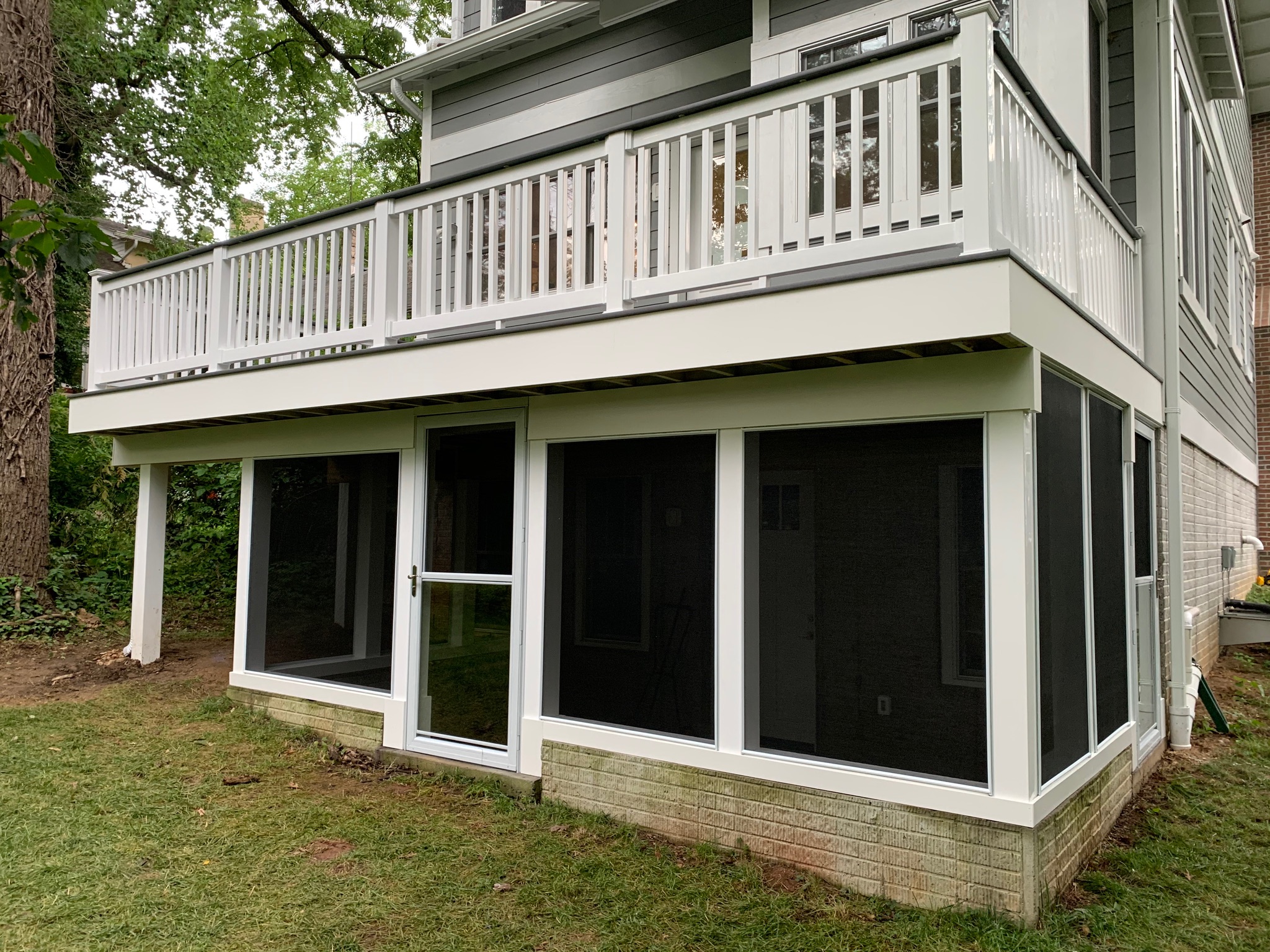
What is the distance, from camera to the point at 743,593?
4.32 meters

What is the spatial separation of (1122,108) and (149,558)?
823 cm

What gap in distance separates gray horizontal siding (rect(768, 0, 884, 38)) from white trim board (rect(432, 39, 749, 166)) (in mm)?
462

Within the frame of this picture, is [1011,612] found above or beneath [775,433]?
beneath

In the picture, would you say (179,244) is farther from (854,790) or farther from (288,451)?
(854,790)

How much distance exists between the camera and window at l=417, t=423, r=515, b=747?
5348 mm

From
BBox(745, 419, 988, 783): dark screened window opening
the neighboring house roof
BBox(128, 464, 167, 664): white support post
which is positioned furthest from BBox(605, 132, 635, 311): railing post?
the neighboring house roof

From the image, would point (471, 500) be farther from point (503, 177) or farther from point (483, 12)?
point (483, 12)

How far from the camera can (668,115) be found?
170 inches

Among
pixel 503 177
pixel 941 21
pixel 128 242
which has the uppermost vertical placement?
pixel 128 242

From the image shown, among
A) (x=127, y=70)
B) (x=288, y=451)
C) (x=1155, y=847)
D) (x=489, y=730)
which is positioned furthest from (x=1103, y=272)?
(x=127, y=70)

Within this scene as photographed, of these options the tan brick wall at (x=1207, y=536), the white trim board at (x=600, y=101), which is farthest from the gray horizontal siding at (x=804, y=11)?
the tan brick wall at (x=1207, y=536)

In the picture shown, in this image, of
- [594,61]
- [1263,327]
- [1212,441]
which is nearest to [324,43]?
[594,61]

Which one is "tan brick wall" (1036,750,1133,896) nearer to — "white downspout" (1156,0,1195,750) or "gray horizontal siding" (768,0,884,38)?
"white downspout" (1156,0,1195,750)

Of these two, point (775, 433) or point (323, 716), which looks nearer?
point (775, 433)
